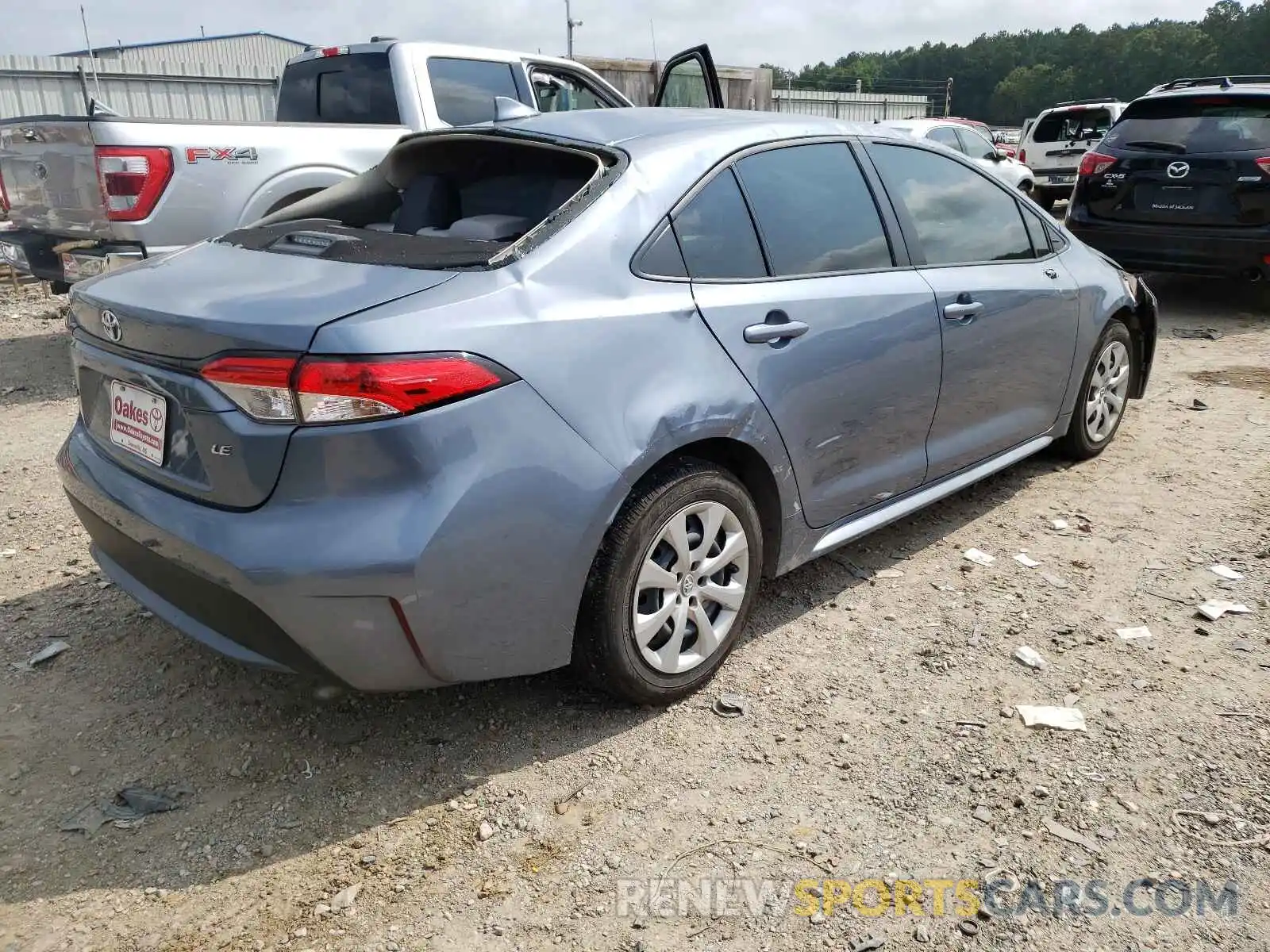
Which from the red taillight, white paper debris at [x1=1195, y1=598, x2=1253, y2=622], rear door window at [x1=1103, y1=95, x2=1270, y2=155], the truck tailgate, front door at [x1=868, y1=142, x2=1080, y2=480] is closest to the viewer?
white paper debris at [x1=1195, y1=598, x2=1253, y2=622]

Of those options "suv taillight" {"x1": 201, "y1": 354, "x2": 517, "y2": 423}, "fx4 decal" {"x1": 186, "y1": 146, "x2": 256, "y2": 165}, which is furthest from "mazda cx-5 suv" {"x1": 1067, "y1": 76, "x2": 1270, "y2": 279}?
"suv taillight" {"x1": 201, "y1": 354, "x2": 517, "y2": 423}

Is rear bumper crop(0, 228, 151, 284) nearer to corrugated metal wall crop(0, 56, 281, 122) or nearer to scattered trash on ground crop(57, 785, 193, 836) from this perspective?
scattered trash on ground crop(57, 785, 193, 836)

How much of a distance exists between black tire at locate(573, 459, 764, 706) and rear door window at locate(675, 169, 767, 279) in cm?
58

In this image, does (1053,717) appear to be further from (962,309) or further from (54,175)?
(54,175)

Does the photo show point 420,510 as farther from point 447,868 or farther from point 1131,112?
point 1131,112

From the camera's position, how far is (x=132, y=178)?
5.71 m

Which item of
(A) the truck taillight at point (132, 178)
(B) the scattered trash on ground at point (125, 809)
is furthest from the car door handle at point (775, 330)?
(A) the truck taillight at point (132, 178)

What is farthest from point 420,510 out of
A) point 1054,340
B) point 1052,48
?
point 1052,48

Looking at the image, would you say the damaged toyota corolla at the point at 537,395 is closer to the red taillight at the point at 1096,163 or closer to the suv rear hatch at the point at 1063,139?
the red taillight at the point at 1096,163

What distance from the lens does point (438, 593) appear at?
2.28 meters

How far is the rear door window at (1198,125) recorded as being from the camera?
7.70 m

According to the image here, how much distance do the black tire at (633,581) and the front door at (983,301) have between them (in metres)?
1.23

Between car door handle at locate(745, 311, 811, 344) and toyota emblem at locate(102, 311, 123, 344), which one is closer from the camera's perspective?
toyota emblem at locate(102, 311, 123, 344)

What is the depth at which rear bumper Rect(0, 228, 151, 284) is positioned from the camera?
575 centimetres
